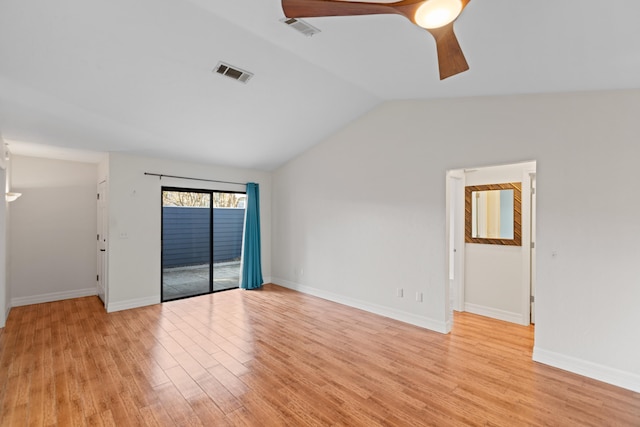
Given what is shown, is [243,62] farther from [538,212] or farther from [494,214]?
[494,214]

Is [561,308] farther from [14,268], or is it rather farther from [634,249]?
[14,268]

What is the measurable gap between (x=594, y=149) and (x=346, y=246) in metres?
3.22

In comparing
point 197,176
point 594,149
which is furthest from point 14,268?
point 594,149

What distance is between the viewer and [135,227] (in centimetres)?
471

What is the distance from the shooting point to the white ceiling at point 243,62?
2014mm

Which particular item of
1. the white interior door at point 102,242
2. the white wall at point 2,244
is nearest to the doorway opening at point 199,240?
the white interior door at point 102,242

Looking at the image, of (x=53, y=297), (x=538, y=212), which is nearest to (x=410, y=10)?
(x=538, y=212)

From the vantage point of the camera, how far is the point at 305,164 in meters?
5.59

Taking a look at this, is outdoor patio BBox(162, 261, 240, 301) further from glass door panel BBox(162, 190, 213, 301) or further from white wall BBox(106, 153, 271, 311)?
white wall BBox(106, 153, 271, 311)

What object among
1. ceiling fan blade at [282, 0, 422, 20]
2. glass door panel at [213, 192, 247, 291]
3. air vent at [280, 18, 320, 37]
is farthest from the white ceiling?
glass door panel at [213, 192, 247, 291]

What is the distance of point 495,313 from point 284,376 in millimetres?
3239

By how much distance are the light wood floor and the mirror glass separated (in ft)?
4.13

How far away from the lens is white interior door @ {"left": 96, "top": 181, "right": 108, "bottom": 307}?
4.65m

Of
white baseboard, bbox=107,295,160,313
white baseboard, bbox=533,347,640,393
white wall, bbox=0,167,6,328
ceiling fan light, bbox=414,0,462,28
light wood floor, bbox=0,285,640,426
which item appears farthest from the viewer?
white baseboard, bbox=107,295,160,313
